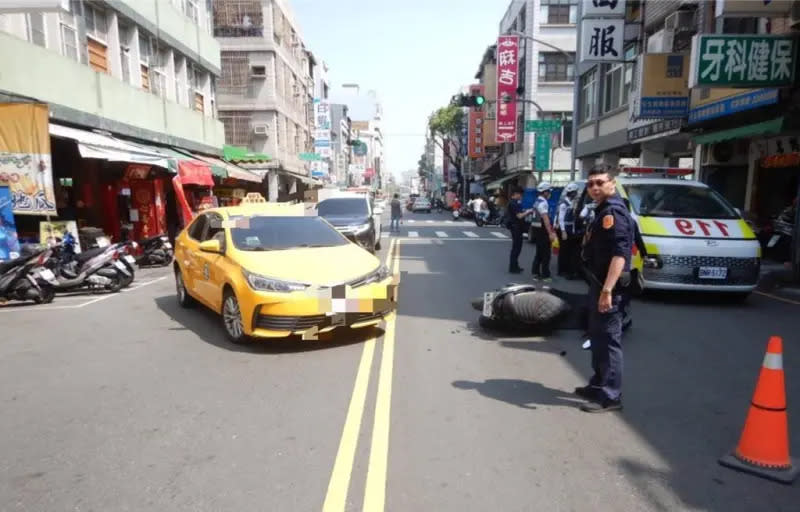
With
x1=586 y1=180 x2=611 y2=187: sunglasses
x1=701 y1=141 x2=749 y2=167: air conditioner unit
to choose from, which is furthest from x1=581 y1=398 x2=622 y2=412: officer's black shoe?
x1=701 y1=141 x2=749 y2=167: air conditioner unit

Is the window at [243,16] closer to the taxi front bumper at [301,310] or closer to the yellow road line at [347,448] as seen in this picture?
the taxi front bumper at [301,310]

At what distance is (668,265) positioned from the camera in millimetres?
7973

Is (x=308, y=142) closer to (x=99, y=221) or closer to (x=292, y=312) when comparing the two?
(x=99, y=221)

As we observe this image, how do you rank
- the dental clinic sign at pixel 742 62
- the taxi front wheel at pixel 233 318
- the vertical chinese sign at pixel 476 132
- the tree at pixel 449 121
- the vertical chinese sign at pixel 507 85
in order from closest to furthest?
the taxi front wheel at pixel 233 318, the dental clinic sign at pixel 742 62, the vertical chinese sign at pixel 507 85, the vertical chinese sign at pixel 476 132, the tree at pixel 449 121

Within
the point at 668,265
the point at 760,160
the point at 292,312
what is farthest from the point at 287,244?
the point at 760,160

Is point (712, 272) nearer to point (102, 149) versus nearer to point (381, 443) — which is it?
point (381, 443)

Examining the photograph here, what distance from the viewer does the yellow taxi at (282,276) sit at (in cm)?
571

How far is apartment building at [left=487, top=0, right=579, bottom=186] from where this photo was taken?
34812mm

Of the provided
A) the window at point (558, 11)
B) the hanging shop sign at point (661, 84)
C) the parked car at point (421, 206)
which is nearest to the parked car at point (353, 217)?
the hanging shop sign at point (661, 84)

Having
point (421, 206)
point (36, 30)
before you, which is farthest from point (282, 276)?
point (421, 206)

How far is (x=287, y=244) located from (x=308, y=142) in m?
42.6

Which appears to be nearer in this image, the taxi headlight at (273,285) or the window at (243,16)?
the taxi headlight at (273,285)

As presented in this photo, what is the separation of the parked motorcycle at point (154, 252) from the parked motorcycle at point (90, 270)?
325cm

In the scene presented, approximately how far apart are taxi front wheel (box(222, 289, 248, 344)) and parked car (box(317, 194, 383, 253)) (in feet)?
22.5
